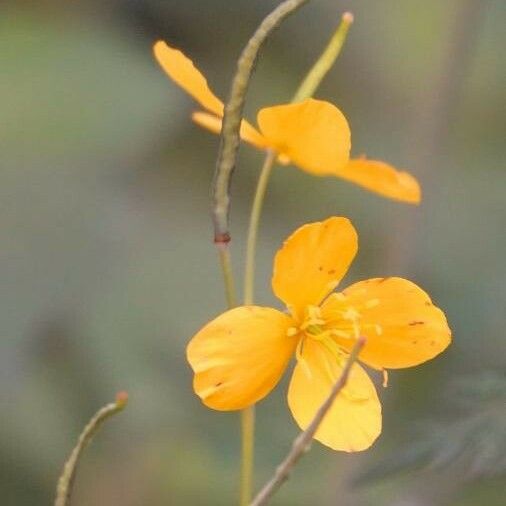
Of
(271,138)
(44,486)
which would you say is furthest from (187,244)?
(271,138)

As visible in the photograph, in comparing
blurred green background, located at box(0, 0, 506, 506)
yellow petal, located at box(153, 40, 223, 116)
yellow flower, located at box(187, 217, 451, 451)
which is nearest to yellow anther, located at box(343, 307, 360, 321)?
yellow flower, located at box(187, 217, 451, 451)

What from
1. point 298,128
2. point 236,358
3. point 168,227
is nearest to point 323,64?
point 298,128

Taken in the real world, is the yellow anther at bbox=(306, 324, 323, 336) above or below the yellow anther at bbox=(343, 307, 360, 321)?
below

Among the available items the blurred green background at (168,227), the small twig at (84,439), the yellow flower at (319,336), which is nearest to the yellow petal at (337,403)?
the yellow flower at (319,336)

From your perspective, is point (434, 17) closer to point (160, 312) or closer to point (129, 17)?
point (129, 17)

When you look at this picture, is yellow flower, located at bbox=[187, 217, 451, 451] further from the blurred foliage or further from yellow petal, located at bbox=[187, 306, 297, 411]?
the blurred foliage

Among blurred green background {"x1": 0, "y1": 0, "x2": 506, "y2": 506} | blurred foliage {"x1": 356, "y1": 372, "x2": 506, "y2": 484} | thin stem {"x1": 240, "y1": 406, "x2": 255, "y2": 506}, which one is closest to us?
thin stem {"x1": 240, "y1": 406, "x2": 255, "y2": 506}

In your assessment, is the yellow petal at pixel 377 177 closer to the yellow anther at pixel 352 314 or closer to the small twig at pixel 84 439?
the yellow anther at pixel 352 314

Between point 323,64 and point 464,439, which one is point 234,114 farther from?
point 464,439
